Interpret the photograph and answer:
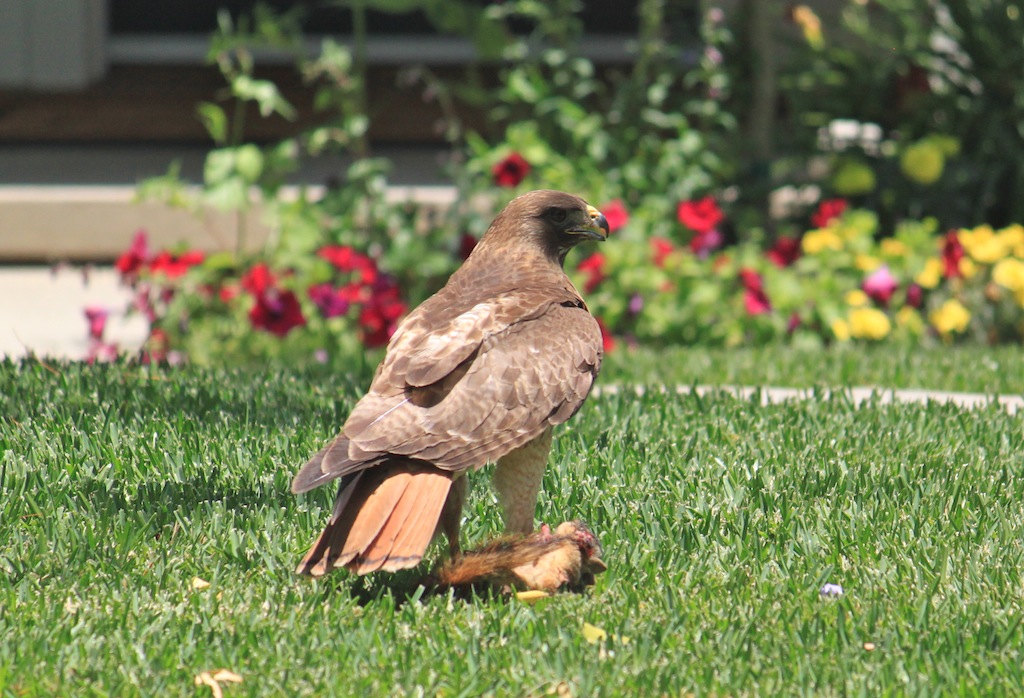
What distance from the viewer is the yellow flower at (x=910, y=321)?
7.57 metres

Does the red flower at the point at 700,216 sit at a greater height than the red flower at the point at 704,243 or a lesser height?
greater

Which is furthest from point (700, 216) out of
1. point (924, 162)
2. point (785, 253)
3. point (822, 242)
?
point (924, 162)

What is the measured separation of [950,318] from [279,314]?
11.9ft

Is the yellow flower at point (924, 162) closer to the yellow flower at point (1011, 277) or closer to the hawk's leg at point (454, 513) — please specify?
the yellow flower at point (1011, 277)

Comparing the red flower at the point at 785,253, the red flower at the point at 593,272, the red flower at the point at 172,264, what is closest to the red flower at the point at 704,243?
the red flower at the point at 785,253

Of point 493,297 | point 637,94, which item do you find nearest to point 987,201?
point 637,94

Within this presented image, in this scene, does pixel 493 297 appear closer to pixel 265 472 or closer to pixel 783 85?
pixel 265 472

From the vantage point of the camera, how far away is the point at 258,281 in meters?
7.02

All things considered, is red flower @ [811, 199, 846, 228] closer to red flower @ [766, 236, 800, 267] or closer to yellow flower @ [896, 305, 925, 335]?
red flower @ [766, 236, 800, 267]

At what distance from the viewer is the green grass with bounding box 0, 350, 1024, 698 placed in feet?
9.86

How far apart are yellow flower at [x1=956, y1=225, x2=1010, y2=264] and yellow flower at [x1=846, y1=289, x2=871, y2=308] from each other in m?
0.67

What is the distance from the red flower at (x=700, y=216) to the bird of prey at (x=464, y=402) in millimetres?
3843

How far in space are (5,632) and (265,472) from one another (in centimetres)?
131

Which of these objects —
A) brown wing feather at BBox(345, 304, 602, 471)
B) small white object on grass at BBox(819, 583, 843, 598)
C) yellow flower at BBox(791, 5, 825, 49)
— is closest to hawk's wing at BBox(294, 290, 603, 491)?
brown wing feather at BBox(345, 304, 602, 471)
